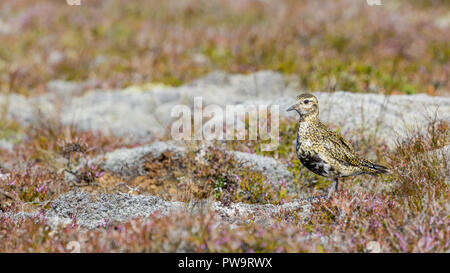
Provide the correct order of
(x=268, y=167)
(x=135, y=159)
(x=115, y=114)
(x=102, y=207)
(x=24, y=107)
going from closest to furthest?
(x=102, y=207)
(x=268, y=167)
(x=135, y=159)
(x=115, y=114)
(x=24, y=107)

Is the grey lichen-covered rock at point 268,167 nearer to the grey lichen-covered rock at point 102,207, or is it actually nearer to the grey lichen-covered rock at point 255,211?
the grey lichen-covered rock at point 255,211

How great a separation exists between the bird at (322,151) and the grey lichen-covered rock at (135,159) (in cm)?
229

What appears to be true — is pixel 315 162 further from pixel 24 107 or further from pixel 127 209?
pixel 24 107

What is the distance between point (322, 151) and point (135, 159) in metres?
3.07

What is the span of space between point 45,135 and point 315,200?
5390 millimetres

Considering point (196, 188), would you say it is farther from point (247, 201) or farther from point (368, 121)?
point (368, 121)

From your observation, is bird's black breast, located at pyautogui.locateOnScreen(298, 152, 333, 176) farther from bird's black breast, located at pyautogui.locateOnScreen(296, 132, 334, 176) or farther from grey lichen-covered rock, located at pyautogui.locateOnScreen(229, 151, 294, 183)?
grey lichen-covered rock, located at pyautogui.locateOnScreen(229, 151, 294, 183)

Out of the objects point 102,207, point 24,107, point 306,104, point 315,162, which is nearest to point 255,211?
point 315,162

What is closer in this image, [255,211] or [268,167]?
[255,211]

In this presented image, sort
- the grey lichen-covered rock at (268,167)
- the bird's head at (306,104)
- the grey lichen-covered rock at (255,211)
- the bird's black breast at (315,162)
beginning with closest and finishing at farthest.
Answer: the grey lichen-covered rock at (255,211) < the bird's black breast at (315,162) < the bird's head at (306,104) < the grey lichen-covered rock at (268,167)

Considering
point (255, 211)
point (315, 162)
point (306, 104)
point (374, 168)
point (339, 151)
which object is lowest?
point (255, 211)

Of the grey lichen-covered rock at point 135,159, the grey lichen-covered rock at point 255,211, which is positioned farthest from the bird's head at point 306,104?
the grey lichen-covered rock at point 135,159

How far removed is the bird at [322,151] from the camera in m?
4.75

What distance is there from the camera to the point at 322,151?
15.6 feet
